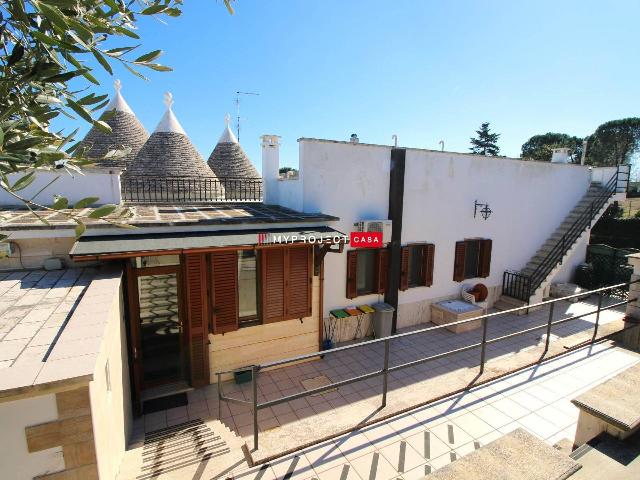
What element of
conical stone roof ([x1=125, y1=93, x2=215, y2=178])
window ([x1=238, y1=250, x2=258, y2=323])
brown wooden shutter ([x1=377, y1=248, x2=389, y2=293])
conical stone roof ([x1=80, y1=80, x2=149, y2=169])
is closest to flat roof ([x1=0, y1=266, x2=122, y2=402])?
window ([x1=238, y1=250, x2=258, y2=323])

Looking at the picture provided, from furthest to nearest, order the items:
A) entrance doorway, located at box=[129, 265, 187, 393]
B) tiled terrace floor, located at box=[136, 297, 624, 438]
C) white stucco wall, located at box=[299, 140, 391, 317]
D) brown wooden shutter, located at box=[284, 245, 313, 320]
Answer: white stucco wall, located at box=[299, 140, 391, 317] < brown wooden shutter, located at box=[284, 245, 313, 320] < entrance doorway, located at box=[129, 265, 187, 393] < tiled terrace floor, located at box=[136, 297, 624, 438]

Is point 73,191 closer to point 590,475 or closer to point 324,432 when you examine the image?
point 324,432

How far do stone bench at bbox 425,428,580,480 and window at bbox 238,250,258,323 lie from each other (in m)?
5.72

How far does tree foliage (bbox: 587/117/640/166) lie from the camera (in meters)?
38.6

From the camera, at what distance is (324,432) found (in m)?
4.22

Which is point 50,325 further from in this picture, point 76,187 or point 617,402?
point 617,402

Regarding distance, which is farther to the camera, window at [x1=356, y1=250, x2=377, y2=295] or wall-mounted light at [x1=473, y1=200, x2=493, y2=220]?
wall-mounted light at [x1=473, y1=200, x2=493, y2=220]

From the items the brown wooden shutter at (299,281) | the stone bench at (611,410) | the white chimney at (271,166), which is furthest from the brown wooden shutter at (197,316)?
the stone bench at (611,410)

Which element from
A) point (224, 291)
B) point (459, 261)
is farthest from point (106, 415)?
point (459, 261)

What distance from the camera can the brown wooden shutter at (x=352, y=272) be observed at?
31.4 ft

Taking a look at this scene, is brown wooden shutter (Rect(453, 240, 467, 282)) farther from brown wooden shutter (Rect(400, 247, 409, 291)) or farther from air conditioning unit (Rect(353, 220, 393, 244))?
air conditioning unit (Rect(353, 220, 393, 244))

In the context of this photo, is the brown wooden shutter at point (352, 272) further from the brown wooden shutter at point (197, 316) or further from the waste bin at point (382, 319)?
the brown wooden shutter at point (197, 316)

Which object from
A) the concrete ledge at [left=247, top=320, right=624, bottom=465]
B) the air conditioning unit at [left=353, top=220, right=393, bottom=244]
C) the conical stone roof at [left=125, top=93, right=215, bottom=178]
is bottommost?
the concrete ledge at [left=247, top=320, right=624, bottom=465]

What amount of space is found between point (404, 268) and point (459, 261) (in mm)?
2484
